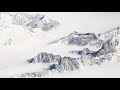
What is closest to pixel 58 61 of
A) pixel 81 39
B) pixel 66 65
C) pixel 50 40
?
pixel 66 65

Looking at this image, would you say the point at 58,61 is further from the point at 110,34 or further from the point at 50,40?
the point at 110,34

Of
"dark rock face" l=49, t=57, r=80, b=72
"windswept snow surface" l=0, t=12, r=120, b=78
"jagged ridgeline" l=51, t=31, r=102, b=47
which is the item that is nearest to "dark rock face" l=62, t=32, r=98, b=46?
"jagged ridgeline" l=51, t=31, r=102, b=47

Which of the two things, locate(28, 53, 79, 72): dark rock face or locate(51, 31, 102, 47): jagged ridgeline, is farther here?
locate(51, 31, 102, 47): jagged ridgeline

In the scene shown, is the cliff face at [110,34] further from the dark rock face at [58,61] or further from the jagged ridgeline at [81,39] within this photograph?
the dark rock face at [58,61]

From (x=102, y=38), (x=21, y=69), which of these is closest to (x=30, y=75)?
(x=21, y=69)

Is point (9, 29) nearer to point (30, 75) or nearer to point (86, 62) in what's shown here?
point (30, 75)

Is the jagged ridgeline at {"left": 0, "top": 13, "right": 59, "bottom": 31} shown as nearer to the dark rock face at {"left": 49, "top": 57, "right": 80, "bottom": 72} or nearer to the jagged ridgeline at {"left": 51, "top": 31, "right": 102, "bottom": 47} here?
the jagged ridgeline at {"left": 51, "top": 31, "right": 102, "bottom": 47}
